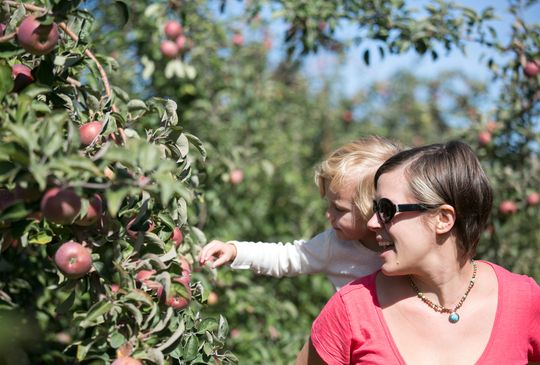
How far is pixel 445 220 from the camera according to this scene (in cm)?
151

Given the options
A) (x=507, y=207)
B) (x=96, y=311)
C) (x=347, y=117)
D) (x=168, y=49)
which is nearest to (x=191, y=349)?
(x=96, y=311)

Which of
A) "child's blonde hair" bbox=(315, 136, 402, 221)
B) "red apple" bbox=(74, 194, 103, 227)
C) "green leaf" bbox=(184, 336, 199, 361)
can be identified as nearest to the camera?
"red apple" bbox=(74, 194, 103, 227)

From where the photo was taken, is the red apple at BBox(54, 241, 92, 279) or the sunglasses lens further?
the sunglasses lens

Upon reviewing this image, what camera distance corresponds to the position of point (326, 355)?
5.09 ft

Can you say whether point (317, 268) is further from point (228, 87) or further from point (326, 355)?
point (228, 87)

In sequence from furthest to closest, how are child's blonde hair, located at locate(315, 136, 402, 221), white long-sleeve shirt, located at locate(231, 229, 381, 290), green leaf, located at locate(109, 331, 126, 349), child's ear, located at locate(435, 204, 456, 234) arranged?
white long-sleeve shirt, located at locate(231, 229, 381, 290) < child's blonde hair, located at locate(315, 136, 402, 221) < child's ear, located at locate(435, 204, 456, 234) < green leaf, located at locate(109, 331, 126, 349)

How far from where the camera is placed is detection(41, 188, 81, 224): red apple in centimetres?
108

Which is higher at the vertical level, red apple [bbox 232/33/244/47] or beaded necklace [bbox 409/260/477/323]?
beaded necklace [bbox 409/260/477/323]

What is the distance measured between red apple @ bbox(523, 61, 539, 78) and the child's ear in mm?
1511

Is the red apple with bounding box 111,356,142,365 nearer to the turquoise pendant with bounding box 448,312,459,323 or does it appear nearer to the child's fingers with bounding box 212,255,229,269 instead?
the child's fingers with bounding box 212,255,229,269

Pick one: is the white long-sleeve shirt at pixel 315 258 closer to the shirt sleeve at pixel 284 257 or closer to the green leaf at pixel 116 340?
the shirt sleeve at pixel 284 257

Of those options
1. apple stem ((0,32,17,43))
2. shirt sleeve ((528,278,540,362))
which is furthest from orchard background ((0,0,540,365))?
shirt sleeve ((528,278,540,362))

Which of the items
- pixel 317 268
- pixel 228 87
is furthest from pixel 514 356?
pixel 228 87

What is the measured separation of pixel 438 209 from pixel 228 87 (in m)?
2.35
